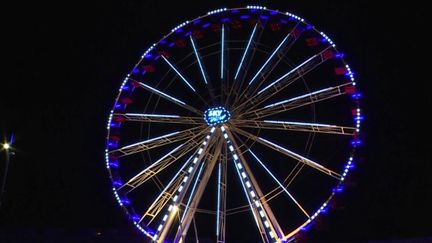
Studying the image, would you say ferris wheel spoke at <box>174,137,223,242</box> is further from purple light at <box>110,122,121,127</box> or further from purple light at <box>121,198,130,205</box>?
purple light at <box>110,122,121,127</box>

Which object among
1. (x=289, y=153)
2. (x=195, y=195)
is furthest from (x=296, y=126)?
(x=195, y=195)

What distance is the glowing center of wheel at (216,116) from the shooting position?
48.9 feet

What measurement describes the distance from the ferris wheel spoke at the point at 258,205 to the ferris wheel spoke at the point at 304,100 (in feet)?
5.25

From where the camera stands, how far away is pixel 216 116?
49.3 ft

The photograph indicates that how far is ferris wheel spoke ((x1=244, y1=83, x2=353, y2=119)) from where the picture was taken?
14.2 m

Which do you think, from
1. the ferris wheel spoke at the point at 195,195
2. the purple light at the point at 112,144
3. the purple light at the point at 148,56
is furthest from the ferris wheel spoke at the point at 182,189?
the purple light at the point at 148,56

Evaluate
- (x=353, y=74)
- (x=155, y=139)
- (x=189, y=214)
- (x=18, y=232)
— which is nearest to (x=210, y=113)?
(x=155, y=139)

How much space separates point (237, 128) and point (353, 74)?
383 centimetres

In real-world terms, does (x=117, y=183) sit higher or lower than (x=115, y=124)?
lower

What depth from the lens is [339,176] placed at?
1252 cm

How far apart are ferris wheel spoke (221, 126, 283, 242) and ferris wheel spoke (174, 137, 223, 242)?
88cm

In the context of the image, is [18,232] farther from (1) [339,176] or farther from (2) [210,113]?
(1) [339,176]

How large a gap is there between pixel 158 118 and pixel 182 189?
2.92 metres

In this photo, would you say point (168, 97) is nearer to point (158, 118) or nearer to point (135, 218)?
point (158, 118)
